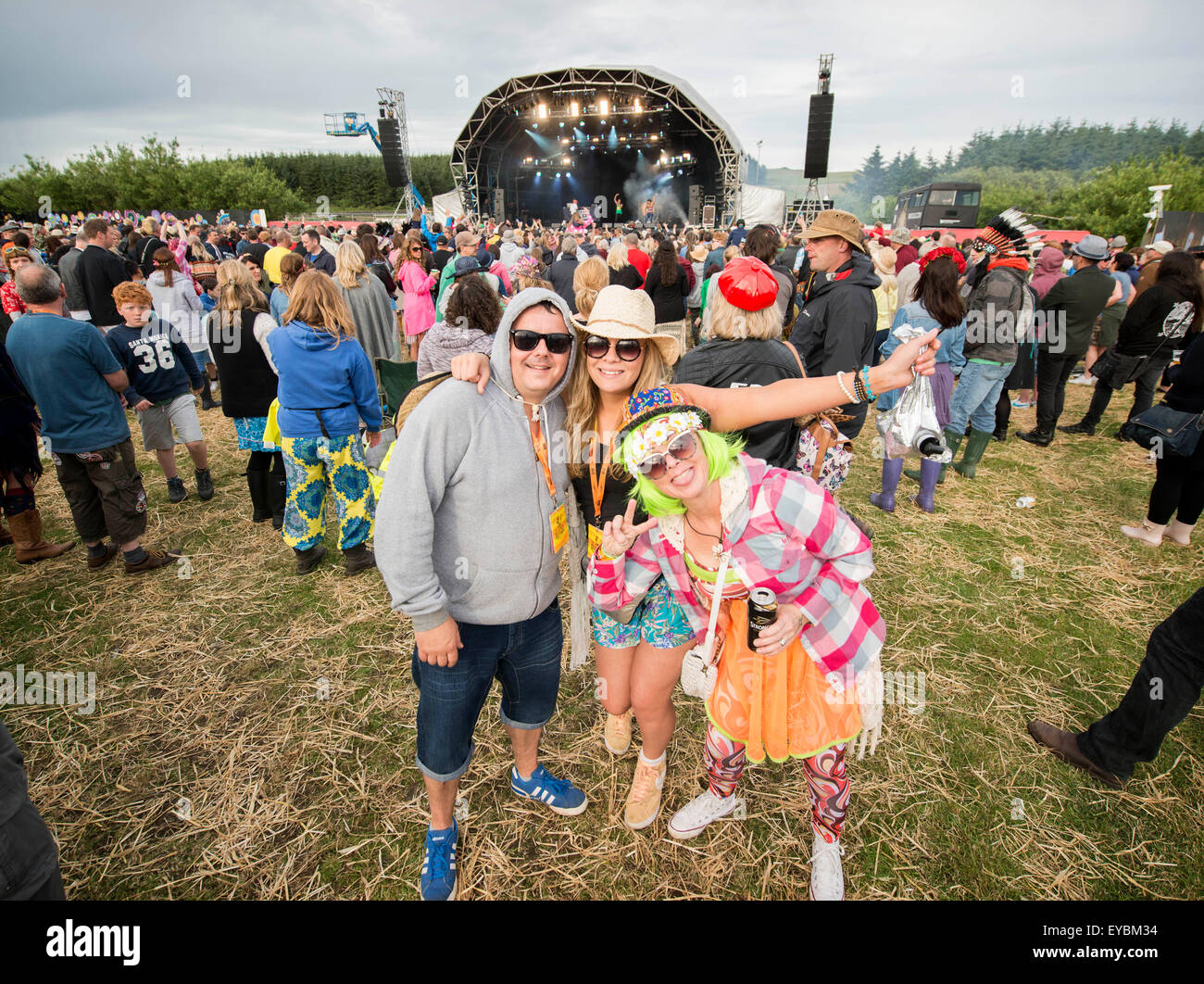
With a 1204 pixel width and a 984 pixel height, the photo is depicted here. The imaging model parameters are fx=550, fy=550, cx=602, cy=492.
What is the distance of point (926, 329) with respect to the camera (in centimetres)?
500

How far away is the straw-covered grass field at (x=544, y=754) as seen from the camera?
2504mm

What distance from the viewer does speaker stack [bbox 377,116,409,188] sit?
85.0 feet

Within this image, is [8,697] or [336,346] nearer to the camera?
[8,697]

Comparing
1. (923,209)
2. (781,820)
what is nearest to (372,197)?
(923,209)

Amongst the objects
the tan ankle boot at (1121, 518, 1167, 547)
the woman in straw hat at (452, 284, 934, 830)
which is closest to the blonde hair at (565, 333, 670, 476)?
the woman in straw hat at (452, 284, 934, 830)

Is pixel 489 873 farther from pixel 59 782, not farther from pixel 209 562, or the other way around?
pixel 209 562

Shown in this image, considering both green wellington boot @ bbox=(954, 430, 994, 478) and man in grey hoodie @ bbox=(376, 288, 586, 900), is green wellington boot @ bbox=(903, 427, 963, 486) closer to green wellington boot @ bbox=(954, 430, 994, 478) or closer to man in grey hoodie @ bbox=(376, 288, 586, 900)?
green wellington boot @ bbox=(954, 430, 994, 478)

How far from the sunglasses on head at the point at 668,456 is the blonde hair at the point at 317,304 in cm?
313

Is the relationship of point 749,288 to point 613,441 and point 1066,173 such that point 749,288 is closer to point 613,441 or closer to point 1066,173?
point 613,441

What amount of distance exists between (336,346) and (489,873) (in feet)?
11.2

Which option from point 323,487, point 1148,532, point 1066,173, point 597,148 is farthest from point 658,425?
point 1066,173

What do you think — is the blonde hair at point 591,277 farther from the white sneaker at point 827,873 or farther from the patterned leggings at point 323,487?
the white sneaker at point 827,873

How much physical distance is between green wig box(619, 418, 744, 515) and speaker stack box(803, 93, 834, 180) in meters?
26.6

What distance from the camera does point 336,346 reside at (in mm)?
3926
